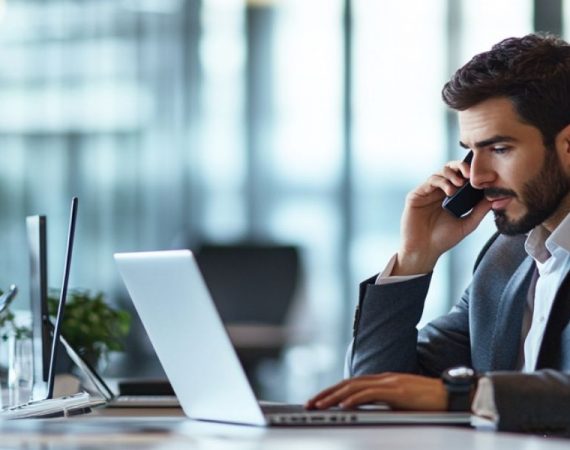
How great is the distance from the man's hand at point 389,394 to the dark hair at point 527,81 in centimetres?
80

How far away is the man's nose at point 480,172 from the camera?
2447mm

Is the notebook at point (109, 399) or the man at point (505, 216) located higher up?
the man at point (505, 216)

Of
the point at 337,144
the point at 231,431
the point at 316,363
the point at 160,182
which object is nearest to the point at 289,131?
the point at 337,144

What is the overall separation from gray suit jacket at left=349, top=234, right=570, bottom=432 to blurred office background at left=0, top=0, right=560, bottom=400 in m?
4.68

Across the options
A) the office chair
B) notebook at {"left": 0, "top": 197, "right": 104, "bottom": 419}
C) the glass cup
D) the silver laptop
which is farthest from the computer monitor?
the office chair

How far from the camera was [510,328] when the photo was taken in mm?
2393

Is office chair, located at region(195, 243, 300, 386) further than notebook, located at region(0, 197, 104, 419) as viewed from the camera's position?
Yes

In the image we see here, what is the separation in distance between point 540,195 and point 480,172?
12cm

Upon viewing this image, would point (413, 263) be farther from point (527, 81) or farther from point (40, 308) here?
point (40, 308)

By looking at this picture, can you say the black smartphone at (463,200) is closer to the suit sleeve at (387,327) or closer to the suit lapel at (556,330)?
the suit sleeve at (387,327)

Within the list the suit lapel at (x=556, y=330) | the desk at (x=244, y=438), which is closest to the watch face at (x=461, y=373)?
the desk at (x=244, y=438)

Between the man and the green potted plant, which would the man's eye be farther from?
the green potted plant

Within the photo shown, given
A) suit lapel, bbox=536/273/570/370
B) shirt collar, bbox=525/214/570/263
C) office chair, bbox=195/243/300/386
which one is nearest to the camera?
suit lapel, bbox=536/273/570/370

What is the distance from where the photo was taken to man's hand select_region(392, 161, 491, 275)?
2545 mm
